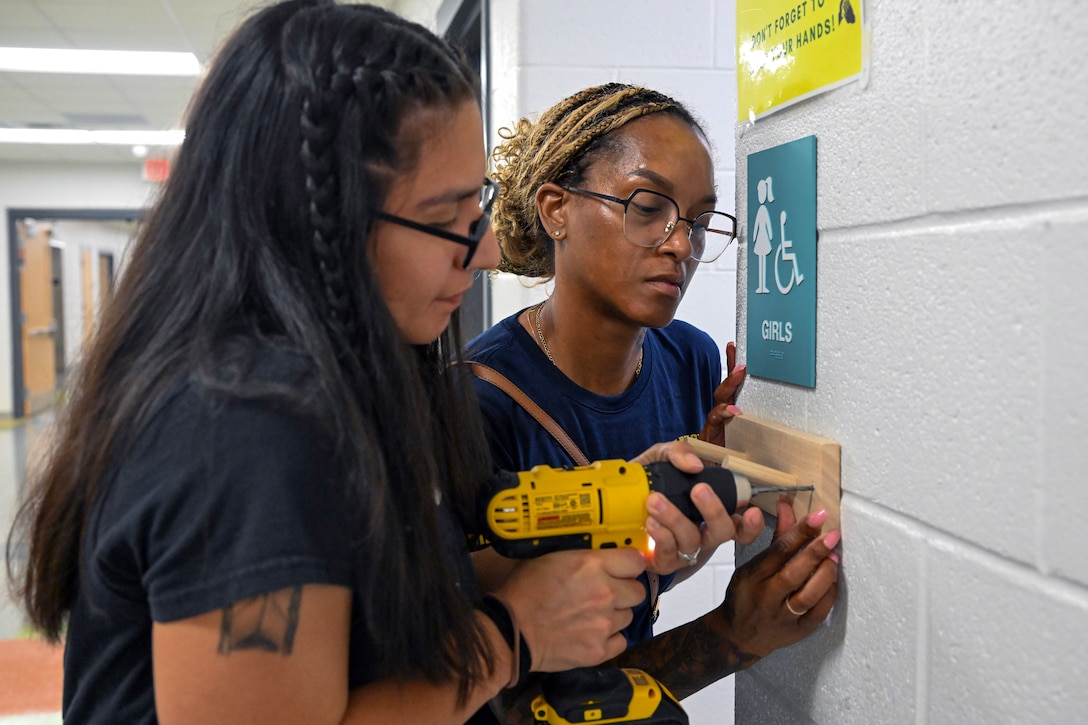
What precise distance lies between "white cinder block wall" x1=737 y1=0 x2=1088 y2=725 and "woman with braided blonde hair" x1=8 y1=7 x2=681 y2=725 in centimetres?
38

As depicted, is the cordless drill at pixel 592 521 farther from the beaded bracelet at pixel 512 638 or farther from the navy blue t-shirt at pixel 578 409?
the navy blue t-shirt at pixel 578 409

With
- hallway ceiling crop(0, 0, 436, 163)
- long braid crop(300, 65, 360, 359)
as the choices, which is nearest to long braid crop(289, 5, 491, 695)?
long braid crop(300, 65, 360, 359)

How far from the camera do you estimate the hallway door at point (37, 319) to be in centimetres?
1087

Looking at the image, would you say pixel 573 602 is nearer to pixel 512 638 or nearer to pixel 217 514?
pixel 512 638

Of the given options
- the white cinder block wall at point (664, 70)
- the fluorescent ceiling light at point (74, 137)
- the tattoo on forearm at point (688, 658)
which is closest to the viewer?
the tattoo on forearm at point (688, 658)

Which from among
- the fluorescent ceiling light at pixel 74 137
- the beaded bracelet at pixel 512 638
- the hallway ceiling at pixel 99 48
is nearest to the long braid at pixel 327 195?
the beaded bracelet at pixel 512 638

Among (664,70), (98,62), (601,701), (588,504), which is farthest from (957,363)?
(98,62)

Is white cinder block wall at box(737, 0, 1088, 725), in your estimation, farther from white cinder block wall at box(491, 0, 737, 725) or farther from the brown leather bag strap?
white cinder block wall at box(491, 0, 737, 725)

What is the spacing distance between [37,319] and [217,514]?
13.0m

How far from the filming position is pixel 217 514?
724 mm

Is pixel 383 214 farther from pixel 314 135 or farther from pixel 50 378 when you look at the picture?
pixel 50 378

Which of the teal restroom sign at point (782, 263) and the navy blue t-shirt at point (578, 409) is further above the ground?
the teal restroom sign at point (782, 263)

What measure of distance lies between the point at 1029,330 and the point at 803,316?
0.38 meters

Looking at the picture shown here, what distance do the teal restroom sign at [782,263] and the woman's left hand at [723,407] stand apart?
0.15ft
